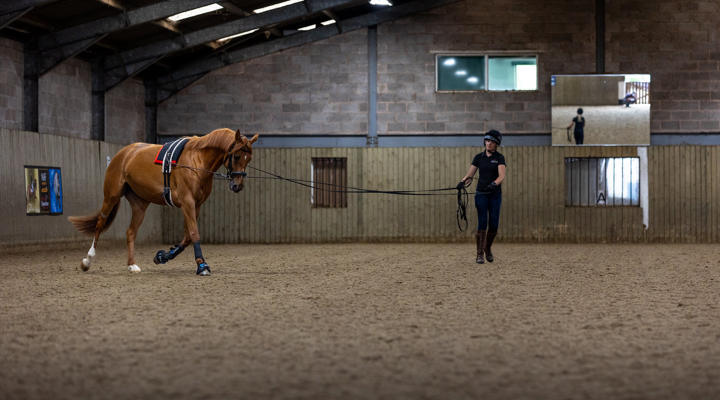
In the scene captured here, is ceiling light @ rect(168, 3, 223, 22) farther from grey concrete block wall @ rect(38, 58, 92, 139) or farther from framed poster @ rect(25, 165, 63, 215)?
framed poster @ rect(25, 165, 63, 215)

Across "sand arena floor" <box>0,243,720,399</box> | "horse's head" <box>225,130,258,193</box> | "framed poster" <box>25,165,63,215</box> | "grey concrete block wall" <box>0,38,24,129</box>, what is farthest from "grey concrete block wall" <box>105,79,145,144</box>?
"horse's head" <box>225,130,258,193</box>

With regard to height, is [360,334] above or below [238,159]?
below

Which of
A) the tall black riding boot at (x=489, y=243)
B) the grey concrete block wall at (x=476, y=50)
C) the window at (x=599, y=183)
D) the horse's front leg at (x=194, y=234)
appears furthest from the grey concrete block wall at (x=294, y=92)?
the horse's front leg at (x=194, y=234)

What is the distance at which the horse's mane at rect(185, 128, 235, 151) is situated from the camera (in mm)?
9766

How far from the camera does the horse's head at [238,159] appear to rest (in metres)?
9.55

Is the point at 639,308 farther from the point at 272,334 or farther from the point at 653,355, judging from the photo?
the point at 272,334

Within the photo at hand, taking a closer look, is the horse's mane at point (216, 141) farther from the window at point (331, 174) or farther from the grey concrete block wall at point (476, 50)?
the grey concrete block wall at point (476, 50)

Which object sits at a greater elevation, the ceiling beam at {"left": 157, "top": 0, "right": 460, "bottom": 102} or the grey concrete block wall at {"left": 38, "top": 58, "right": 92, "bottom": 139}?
the ceiling beam at {"left": 157, "top": 0, "right": 460, "bottom": 102}

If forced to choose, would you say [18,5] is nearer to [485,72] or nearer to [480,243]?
[480,243]

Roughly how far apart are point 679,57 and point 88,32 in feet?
43.1

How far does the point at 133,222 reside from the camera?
1026cm

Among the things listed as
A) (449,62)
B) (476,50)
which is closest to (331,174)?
(449,62)

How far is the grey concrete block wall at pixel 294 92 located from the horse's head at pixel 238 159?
30.3 feet

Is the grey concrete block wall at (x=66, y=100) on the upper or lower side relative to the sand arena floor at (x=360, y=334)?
upper
